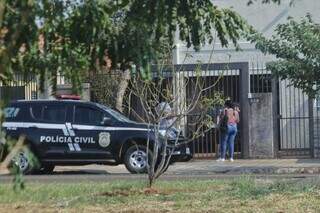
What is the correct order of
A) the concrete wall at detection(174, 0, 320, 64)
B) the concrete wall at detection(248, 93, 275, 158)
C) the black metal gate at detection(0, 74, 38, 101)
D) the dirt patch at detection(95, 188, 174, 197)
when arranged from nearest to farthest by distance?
1. the black metal gate at detection(0, 74, 38, 101)
2. the dirt patch at detection(95, 188, 174, 197)
3. the concrete wall at detection(248, 93, 275, 158)
4. the concrete wall at detection(174, 0, 320, 64)

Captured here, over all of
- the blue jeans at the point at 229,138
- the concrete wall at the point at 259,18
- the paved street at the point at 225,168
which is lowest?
the paved street at the point at 225,168

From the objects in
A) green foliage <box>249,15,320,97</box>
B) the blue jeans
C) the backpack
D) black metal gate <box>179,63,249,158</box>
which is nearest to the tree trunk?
black metal gate <box>179,63,249,158</box>

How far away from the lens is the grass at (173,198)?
9.33 metres

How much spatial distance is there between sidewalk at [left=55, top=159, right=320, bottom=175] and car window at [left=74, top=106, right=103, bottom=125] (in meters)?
1.71

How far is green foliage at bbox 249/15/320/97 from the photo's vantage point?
1599 cm

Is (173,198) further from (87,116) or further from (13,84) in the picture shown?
(87,116)

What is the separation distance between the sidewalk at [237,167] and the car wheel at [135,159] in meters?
0.92

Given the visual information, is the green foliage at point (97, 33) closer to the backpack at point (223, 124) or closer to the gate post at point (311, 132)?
the backpack at point (223, 124)

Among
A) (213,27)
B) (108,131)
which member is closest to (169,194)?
(213,27)

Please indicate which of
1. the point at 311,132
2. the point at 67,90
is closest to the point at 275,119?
the point at 311,132

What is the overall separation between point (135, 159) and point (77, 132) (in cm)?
165

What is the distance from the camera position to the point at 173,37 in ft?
22.8

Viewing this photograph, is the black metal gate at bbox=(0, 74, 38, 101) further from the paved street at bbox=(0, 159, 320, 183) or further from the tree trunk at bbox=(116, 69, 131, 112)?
the tree trunk at bbox=(116, 69, 131, 112)

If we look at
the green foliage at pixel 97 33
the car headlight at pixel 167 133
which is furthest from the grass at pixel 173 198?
the green foliage at pixel 97 33
